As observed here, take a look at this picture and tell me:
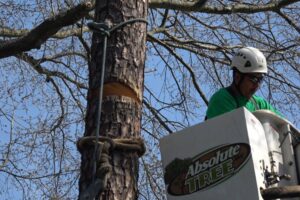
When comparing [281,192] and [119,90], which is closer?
[281,192]

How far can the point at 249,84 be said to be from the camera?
391 cm

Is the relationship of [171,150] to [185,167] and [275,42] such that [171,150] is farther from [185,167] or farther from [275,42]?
[275,42]

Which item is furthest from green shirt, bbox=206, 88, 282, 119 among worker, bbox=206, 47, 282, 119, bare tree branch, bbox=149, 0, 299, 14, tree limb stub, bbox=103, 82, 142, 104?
bare tree branch, bbox=149, 0, 299, 14

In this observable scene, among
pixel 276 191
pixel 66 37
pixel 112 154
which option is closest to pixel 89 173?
pixel 112 154

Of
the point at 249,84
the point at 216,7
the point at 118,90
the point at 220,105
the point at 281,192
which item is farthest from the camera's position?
the point at 216,7

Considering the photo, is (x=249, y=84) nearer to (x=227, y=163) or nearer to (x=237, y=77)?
(x=237, y=77)

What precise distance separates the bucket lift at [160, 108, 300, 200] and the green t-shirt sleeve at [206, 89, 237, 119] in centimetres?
40

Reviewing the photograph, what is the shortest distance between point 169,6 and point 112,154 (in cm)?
436

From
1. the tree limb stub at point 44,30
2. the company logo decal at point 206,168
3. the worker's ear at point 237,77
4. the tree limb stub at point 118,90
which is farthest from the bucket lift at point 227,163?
the tree limb stub at point 44,30

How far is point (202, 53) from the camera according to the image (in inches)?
308

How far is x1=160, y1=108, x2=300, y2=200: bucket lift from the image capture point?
290 cm

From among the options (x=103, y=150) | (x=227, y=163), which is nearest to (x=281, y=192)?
(x=227, y=163)

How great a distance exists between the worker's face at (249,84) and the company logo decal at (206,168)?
0.93 meters

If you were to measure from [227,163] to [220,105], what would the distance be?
68 centimetres
